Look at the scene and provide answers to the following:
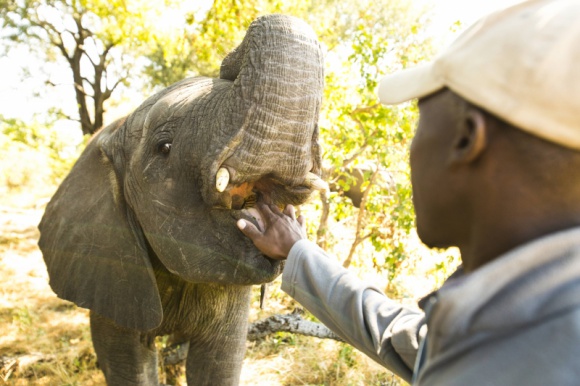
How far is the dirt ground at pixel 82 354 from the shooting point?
451 centimetres

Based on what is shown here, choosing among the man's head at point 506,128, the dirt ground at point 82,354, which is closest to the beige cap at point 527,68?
the man's head at point 506,128

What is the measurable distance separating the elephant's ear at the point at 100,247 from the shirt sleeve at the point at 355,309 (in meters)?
1.13

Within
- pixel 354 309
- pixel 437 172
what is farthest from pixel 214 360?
pixel 437 172

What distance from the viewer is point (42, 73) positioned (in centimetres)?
1789

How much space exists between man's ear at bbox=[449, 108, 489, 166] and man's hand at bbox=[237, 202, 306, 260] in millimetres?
1120

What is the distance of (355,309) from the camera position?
Result: 5.80 ft

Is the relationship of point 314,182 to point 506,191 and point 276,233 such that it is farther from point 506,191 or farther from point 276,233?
point 506,191

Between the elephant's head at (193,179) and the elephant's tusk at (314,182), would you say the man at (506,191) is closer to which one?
the elephant's head at (193,179)

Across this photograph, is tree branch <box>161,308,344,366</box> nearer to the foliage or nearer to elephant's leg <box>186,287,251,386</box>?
elephant's leg <box>186,287,251,386</box>

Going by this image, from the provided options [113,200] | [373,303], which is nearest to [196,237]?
[113,200]

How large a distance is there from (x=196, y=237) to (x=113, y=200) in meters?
0.75

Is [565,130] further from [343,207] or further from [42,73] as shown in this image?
[42,73]

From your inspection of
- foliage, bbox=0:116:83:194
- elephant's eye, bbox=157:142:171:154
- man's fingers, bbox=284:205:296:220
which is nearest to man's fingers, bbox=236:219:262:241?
man's fingers, bbox=284:205:296:220

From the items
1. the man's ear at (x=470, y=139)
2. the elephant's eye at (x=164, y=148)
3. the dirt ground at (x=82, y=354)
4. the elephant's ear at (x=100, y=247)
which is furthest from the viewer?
the dirt ground at (x=82, y=354)
